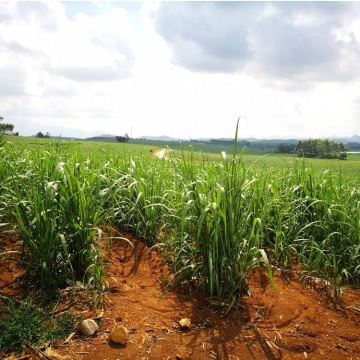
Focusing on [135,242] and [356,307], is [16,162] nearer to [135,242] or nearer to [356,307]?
[135,242]

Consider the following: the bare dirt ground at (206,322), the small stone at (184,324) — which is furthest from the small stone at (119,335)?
the small stone at (184,324)

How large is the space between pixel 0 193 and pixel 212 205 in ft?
6.75

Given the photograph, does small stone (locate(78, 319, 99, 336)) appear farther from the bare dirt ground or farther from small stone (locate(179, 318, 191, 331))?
small stone (locate(179, 318, 191, 331))

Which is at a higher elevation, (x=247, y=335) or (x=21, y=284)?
(x=21, y=284)

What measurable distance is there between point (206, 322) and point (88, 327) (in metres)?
0.71

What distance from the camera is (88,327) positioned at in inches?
69.6

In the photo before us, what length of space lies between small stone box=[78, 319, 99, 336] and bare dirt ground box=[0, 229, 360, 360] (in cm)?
2

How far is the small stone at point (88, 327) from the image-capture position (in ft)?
5.79

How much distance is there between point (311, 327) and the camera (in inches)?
78.3

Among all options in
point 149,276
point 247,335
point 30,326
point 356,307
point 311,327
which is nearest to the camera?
point 30,326

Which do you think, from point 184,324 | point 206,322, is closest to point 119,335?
point 184,324

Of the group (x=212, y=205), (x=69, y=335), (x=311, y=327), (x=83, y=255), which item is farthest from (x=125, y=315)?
(x=311, y=327)

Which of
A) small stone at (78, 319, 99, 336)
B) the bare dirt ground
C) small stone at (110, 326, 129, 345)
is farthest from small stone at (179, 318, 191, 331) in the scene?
small stone at (78, 319, 99, 336)

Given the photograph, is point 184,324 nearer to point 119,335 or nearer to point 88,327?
point 119,335
